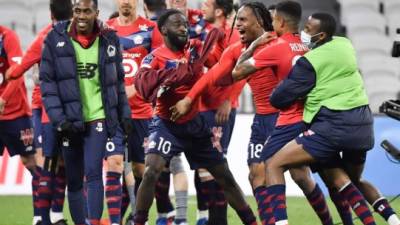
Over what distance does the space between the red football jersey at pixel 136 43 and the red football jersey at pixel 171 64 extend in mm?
1330

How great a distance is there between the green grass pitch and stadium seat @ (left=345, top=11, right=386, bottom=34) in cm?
529

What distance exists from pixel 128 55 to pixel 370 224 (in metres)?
3.09

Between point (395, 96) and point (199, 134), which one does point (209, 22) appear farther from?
point (395, 96)

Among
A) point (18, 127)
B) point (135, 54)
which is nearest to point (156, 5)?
point (135, 54)

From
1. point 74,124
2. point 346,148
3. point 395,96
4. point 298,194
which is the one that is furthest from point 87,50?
point 395,96

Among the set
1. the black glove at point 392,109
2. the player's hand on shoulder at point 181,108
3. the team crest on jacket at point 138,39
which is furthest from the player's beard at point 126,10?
the black glove at point 392,109

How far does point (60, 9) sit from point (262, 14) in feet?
6.48

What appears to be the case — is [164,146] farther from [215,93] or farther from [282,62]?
[215,93]

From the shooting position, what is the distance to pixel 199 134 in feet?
32.6

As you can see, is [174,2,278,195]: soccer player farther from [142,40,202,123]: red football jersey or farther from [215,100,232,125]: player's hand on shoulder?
[215,100,232,125]: player's hand on shoulder

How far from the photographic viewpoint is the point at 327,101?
922cm

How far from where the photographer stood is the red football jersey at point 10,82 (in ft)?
38.2

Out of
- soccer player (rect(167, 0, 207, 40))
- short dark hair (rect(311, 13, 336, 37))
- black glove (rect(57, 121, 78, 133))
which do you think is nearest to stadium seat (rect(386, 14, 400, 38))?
soccer player (rect(167, 0, 207, 40))

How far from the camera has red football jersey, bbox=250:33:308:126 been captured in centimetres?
938
